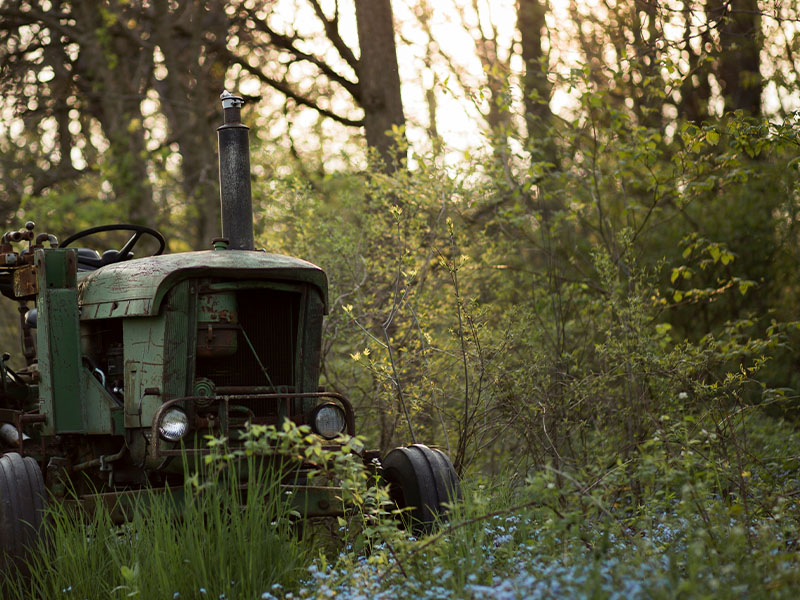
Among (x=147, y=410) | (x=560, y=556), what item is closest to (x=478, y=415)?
(x=147, y=410)

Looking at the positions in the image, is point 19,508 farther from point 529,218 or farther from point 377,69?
point 377,69

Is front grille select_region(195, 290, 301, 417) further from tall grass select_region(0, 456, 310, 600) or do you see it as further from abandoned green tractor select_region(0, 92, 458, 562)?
tall grass select_region(0, 456, 310, 600)

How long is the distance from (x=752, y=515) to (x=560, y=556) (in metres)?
1.15

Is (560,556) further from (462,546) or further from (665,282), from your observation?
(665,282)

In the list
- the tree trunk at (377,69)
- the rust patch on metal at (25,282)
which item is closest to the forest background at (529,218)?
the tree trunk at (377,69)

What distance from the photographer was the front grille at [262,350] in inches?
198

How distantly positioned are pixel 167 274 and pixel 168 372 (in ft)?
1.64

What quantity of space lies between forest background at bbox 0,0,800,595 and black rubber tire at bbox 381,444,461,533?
24.4 inches

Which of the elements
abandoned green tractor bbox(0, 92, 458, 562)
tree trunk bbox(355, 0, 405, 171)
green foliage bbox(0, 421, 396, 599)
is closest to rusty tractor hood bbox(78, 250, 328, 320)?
abandoned green tractor bbox(0, 92, 458, 562)

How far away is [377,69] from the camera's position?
11.7 meters

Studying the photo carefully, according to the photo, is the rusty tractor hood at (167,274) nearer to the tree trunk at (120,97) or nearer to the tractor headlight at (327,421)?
the tractor headlight at (327,421)

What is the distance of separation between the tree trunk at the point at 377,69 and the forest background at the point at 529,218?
0.03 metres

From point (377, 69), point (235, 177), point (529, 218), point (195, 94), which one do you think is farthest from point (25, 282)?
point (195, 94)

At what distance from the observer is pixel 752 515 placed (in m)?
4.25
